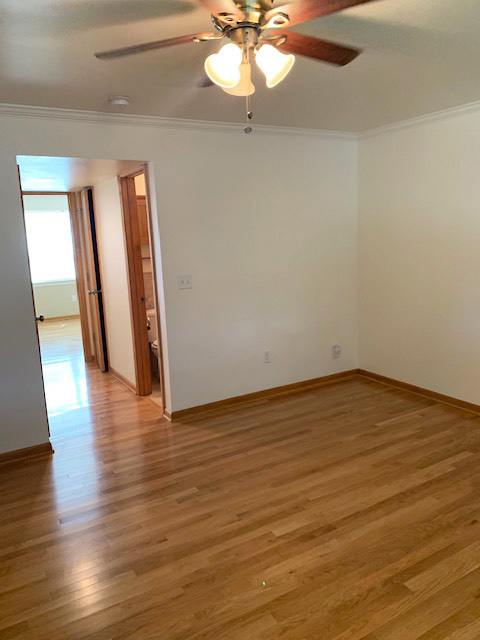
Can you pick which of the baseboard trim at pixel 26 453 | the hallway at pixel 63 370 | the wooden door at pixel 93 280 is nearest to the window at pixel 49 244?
the hallway at pixel 63 370

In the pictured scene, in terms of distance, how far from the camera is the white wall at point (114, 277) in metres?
4.48

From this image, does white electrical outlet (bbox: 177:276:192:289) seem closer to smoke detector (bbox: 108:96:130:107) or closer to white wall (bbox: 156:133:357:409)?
white wall (bbox: 156:133:357:409)

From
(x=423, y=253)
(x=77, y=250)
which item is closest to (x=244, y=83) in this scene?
(x=423, y=253)

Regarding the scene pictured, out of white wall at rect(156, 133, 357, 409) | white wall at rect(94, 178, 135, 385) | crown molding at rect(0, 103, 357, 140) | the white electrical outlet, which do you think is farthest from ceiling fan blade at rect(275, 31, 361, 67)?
white wall at rect(94, 178, 135, 385)

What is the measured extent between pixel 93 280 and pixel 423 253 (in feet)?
11.4

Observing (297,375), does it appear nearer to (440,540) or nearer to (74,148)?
(440,540)

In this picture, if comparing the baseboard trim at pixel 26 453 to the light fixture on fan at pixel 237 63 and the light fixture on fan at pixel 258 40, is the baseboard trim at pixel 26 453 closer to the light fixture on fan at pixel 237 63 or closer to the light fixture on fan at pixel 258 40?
the light fixture on fan at pixel 258 40

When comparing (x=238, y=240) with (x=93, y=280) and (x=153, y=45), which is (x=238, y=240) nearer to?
(x=93, y=280)

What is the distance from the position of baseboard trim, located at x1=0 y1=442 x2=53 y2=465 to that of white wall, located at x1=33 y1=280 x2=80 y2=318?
20.4 feet

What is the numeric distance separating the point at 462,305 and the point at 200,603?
2.96 metres

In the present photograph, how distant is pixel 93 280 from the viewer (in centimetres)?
525

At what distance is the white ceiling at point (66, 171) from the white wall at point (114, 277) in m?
0.22

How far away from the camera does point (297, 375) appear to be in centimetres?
450

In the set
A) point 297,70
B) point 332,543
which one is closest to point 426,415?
point 332,543
